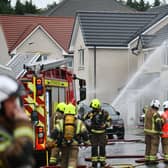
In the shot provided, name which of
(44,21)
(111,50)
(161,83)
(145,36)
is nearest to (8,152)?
(161,83)

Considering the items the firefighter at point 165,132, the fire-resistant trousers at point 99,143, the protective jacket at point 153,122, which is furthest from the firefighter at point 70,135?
the firefighter at point 165,132

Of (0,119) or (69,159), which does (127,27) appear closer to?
(69,159)

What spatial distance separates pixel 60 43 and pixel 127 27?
7.87m

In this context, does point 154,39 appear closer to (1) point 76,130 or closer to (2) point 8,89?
(1) point 76,130

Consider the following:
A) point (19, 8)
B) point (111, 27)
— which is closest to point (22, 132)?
point (111, 27)

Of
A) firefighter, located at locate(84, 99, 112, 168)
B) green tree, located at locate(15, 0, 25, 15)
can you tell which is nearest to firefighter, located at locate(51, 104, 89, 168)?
firefighter, located at locate(84, 99, 112, 168)

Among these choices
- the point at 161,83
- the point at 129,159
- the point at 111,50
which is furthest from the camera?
the point at 111,50

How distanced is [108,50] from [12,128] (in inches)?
1494

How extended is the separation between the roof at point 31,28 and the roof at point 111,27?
6.47 metres

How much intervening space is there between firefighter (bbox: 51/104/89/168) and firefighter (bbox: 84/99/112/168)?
11.8 ft

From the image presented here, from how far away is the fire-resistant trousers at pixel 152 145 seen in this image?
47.8ft

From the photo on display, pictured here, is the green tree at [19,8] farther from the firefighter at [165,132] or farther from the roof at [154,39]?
the firefighter at [165,132]

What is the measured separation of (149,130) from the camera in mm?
14523

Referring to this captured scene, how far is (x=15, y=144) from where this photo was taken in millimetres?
3545
